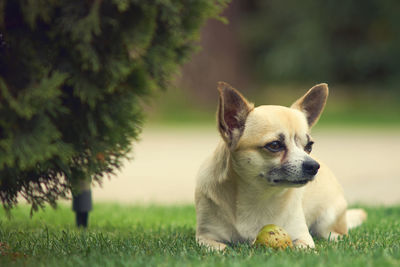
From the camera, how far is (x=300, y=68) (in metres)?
24.9

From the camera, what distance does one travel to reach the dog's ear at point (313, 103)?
14.1 ft

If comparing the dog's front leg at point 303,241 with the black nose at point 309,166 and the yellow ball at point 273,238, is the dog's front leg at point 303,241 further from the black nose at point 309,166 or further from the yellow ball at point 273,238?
the black nose at point 309,166

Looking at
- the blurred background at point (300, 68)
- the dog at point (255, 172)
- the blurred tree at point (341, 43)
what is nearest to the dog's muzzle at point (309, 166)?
the dog at point (255, 172)

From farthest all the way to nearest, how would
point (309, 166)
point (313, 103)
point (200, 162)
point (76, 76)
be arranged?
point (200, 162) → point (313, 103) → point (309, 166) → point (76, 76)

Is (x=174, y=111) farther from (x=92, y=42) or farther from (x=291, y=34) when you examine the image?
(x=92, y=42)

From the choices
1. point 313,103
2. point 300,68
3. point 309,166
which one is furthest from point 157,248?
point 300,68

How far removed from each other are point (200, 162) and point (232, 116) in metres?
7.84

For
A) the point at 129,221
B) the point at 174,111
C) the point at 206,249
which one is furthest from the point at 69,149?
the point at 174,111

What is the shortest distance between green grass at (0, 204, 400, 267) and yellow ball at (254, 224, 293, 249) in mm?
90

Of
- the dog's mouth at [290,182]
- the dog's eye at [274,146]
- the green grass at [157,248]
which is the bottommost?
the green grass at [157,248]

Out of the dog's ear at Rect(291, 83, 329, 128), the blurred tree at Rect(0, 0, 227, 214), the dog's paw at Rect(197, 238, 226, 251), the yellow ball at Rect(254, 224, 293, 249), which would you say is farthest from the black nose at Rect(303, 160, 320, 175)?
the blurred tree at Rect(0, 0, 227, 214)

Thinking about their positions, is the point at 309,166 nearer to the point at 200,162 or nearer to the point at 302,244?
the point at 302,244

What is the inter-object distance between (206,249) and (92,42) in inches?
60.3

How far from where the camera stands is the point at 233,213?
4.11 meters
